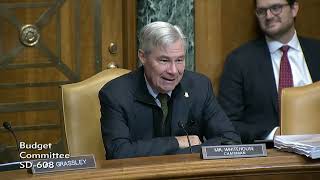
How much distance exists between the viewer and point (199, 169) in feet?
7.81

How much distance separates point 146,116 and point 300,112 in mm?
690

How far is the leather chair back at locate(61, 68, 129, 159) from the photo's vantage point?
10.8 feet

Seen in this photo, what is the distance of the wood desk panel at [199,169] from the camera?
7.52ft

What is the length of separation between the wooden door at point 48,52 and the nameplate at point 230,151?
198 centimetres

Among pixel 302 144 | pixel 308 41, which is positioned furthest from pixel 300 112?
pixel 308 41

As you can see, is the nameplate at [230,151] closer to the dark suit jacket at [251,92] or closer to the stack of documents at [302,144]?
the stack of documents at [302,144]

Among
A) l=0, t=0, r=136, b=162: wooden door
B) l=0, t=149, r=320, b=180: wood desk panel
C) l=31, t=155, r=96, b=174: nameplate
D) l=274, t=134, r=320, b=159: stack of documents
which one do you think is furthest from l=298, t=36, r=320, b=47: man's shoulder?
l=31, t=155, r=96, b=174: nameplate

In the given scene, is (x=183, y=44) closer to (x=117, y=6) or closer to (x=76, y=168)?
(x=76, y=168)

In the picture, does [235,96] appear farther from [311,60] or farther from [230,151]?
[230,151]

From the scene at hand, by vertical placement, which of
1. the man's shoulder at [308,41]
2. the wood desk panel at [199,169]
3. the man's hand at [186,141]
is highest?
the man's shoulder at [308,41]

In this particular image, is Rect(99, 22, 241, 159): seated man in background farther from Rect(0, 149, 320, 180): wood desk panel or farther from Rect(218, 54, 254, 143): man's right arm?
Rect(218, 54, 254, 143): man's right arm

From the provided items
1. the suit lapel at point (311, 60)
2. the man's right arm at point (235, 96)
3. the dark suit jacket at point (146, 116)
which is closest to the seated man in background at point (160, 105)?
the dark suit jacket at point (146, 116)

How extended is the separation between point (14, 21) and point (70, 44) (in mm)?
361

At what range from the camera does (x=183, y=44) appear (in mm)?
3223
